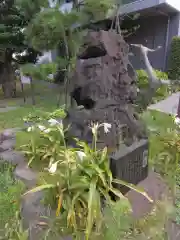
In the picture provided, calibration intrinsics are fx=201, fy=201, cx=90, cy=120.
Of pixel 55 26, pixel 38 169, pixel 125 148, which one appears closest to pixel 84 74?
pixel 125 148

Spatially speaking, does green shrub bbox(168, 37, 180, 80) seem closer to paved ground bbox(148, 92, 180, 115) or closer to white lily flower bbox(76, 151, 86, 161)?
paved ground bbox(148, 92, 180, 115)

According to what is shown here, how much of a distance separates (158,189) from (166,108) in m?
3.49

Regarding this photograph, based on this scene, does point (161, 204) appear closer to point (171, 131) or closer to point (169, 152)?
point (169, 152)

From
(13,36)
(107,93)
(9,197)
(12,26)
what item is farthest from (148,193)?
(12,26)

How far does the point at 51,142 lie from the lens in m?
2.50

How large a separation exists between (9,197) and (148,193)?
4.63 ft

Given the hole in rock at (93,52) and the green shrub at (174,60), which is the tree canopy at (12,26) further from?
the green shrub at (174,60)

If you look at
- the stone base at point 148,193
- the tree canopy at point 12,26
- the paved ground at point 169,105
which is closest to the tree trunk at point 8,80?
the tree canopy at point 12,26

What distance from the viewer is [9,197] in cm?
202

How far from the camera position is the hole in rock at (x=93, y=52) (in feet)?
7.47

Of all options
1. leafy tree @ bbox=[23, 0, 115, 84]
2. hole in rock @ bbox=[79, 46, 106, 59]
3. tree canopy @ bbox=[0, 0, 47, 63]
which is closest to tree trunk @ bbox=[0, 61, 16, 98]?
tree canopy @ bbox=[0, 0, 47, 63]

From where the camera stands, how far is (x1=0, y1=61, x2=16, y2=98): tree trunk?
27.5ft

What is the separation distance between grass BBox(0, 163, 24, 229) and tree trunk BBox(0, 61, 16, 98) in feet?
22.9

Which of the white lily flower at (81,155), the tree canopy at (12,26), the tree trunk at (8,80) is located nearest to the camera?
the white lily flower at (81,155)
